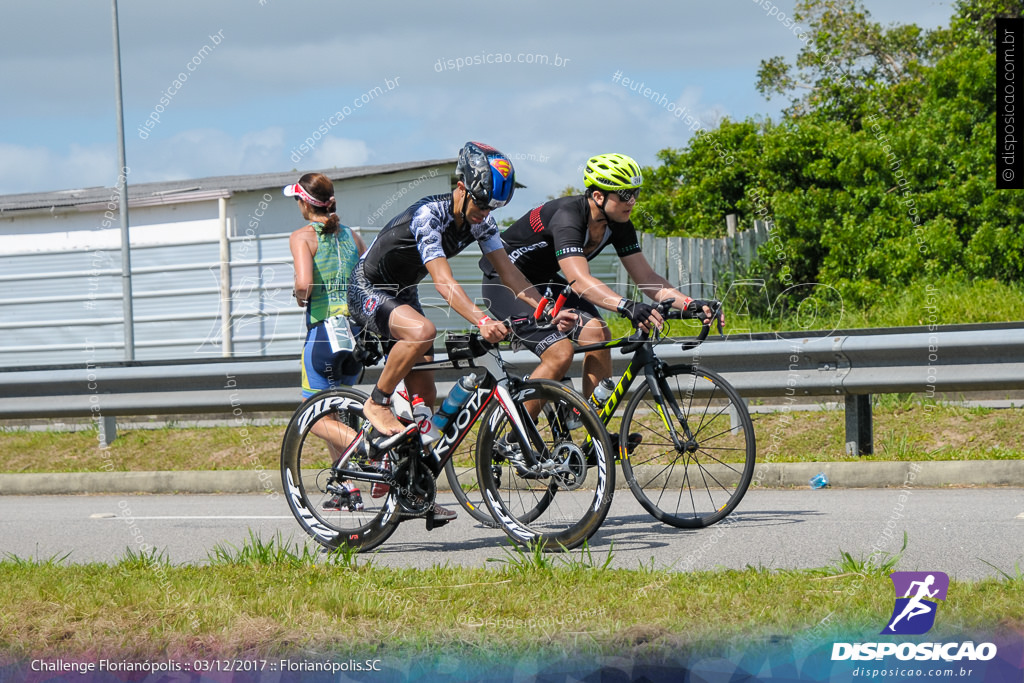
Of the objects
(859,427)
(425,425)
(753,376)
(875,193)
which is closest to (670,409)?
(425,425)

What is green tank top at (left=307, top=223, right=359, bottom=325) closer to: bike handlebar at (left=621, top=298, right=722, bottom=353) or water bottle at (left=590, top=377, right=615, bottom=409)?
water bottle at (left=590, top=377, right=615, bottom=409)

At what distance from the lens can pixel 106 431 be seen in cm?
1035

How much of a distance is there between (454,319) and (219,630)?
55.3 ft

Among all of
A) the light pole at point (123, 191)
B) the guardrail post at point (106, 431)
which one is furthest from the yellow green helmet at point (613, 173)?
the light pole at point (123, 191)

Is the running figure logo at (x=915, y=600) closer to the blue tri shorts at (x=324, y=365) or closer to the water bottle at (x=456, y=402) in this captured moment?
the water bottle at (x=456, y=402)

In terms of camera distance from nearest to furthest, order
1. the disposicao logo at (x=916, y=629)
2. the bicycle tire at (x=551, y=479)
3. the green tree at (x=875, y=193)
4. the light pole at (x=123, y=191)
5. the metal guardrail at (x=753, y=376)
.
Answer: the disposicao logo at (x=916, y=629), the bicycle tire at (x=551, y=479), the metal guardrail at (x=753, y=376), the light pole at (x=123, y=191), the green tree at (x=875, y=193)

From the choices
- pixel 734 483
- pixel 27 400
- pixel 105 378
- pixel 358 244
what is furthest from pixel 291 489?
pixel 27 400

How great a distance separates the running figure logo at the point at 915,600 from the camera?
147 inches

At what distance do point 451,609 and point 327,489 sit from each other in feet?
6.81

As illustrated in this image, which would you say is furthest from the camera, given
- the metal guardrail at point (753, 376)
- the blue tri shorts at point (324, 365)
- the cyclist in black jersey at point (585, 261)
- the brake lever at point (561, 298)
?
the metal guardrail at point (753, 376)

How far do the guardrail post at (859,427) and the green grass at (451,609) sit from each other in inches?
142

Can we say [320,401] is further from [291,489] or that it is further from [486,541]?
[486,541]

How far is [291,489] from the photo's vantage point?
244 inches

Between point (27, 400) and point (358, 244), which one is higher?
point (358, 244)
